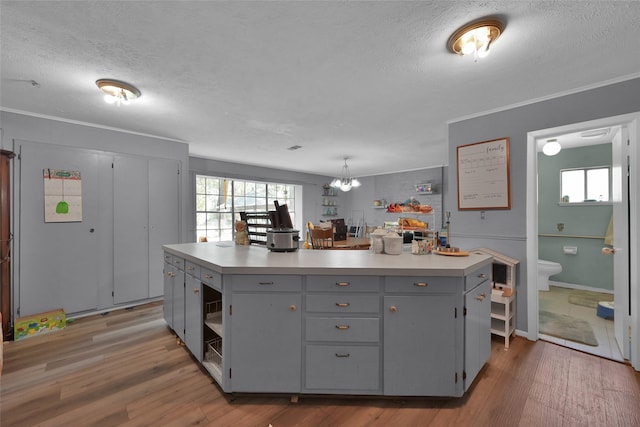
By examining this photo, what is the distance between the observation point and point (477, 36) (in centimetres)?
Result: 169

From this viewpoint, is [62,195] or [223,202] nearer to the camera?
[62,195]

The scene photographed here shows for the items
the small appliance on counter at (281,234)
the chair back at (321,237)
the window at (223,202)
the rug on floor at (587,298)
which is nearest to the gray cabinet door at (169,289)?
the small appliance on counter at (281,234)

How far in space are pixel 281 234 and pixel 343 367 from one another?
107 cm

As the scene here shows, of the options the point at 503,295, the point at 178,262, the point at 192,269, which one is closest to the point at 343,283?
the point at 192,269

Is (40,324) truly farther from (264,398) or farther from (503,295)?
(503,295)

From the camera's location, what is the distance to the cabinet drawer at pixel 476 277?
1.75m

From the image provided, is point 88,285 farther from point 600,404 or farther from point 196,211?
point 600,404

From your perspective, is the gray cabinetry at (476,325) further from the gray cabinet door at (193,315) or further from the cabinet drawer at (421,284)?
the gray cabinet door at (193,315)

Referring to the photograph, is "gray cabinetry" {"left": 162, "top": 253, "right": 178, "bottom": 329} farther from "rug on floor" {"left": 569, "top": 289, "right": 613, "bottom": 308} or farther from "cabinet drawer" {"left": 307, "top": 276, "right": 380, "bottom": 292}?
"rug on floor" {"left": 569, "top": 289, "right": 613, "bottom": 308}

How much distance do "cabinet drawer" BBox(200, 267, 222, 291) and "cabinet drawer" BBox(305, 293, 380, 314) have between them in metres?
0.60

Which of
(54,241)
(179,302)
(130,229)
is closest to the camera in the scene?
(179,302)

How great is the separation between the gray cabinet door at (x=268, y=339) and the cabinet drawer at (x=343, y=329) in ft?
0.29

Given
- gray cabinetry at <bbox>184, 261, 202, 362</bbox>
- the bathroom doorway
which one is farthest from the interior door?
gray cabinetry at <bbox>184, 261, 202, 362</bbox>

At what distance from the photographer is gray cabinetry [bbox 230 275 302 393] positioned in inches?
69.4
